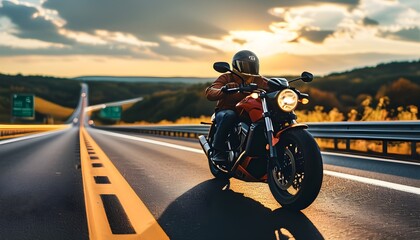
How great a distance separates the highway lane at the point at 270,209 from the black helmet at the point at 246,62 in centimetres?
154

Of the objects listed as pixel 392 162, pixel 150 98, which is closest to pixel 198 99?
pixel 150 98

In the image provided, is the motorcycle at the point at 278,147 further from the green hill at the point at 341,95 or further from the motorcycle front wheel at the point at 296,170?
the green hill at the point at 341,95

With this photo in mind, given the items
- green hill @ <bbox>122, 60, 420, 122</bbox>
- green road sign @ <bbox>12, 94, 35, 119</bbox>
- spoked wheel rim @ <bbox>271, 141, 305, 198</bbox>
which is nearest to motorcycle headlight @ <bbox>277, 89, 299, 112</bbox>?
spoked wheel rim @ <bbox>271, 141, 305, 198</bbox>

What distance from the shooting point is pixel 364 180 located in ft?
25.8

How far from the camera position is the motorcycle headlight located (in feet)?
18.2

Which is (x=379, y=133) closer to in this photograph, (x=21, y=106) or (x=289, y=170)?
(x=289, y=170)

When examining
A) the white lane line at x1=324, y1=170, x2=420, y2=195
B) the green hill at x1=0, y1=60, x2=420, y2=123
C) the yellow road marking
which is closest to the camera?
the yellow road marking

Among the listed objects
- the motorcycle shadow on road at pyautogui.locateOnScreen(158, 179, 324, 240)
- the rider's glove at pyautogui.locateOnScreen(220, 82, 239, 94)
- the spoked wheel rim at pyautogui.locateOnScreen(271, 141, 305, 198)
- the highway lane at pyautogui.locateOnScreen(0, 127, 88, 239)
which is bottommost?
Answer: the highway lane at pyautogui.locateOnScreen(0, 127, 88, 239)

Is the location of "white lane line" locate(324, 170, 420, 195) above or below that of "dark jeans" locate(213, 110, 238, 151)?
below

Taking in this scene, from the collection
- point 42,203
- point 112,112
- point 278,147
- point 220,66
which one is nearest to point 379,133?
point 220,66

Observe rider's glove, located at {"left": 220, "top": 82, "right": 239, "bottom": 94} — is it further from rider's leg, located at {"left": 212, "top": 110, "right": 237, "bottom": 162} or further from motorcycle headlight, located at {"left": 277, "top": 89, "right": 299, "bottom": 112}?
motorcycle headlight, located at {"left": 277, "top": 89, "right": 299, "bottom": 112}

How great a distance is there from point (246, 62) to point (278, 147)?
67.4 inches

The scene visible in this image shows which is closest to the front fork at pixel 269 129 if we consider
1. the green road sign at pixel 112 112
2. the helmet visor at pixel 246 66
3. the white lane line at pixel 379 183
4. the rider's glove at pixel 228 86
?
the rider's glove at pixel 228 86

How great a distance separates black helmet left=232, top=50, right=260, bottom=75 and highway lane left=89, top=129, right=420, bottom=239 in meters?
1.54
